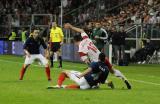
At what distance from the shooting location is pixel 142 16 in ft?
136

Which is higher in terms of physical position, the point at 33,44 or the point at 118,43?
the point at 33,44

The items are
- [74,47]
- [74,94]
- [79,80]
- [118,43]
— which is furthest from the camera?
[74,47]

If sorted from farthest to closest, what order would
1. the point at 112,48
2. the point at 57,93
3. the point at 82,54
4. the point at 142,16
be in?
the point at 142,16
the point at 112,48
the point at 82,54
the point at 57,93

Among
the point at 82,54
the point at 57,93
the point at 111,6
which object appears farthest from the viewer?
the point at 111,6

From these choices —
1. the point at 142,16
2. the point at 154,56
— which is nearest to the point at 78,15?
the point at 142,16

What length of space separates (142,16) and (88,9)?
1029cm

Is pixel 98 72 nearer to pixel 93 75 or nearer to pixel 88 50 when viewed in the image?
pixel 93 75

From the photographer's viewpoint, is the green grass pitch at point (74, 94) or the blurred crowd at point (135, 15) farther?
the blurred crowd at point (135, 15)

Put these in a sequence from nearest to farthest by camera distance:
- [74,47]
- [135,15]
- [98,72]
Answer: [98,72] < [74,47] < [135,15]

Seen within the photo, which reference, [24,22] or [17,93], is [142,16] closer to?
[24,22]

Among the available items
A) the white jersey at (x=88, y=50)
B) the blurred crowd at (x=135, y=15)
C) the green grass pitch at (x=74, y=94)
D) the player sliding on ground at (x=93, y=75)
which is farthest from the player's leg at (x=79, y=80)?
the blurred crowd at (x=135, y=15)

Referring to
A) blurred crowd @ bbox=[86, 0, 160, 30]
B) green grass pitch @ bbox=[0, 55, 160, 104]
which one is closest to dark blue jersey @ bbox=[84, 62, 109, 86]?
green grass pitch @ bbox=[0, 55, 160, 104]

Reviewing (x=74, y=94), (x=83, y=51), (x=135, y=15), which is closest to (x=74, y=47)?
(x=135, y=15)

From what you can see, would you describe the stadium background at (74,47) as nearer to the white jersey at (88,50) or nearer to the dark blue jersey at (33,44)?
the dark blue jersey at (33,44)
